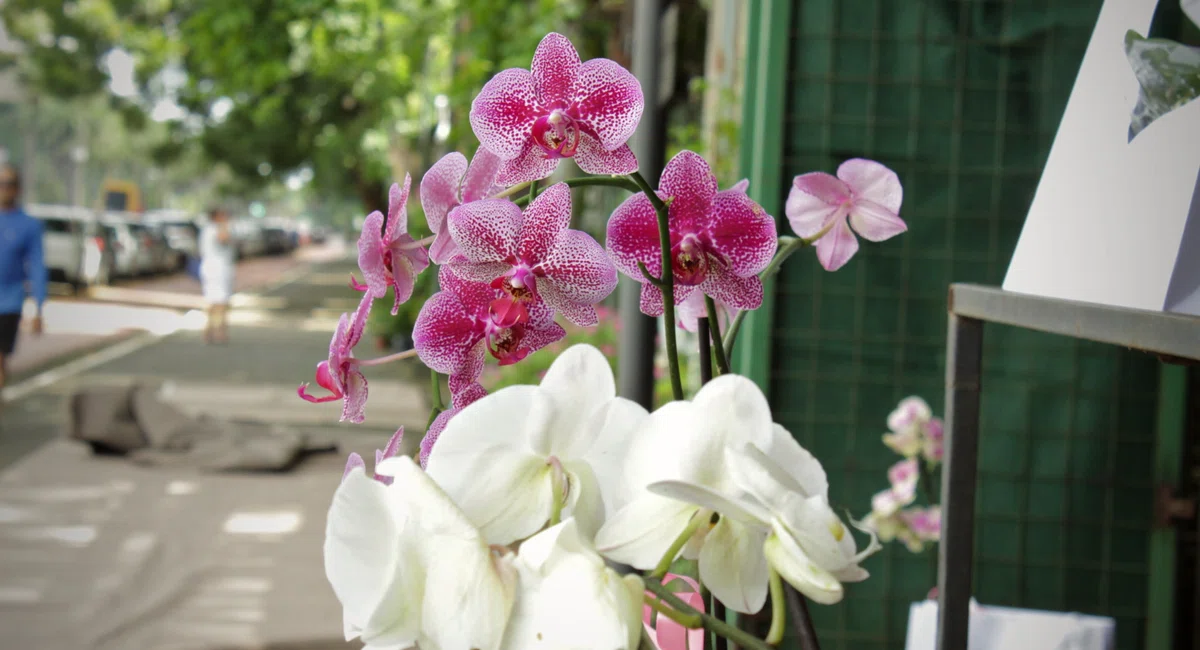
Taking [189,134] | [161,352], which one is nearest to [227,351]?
[161,352]

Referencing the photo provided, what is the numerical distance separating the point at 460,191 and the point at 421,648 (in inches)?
13.8

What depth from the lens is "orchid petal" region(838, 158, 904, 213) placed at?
928mm

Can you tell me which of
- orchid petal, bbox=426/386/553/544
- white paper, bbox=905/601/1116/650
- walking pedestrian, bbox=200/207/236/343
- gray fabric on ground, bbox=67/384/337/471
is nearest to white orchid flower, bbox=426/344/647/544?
orchid petal, bbox=426/386/553/544

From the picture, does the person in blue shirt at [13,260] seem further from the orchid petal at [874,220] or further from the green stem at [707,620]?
the green stem at [707,620]

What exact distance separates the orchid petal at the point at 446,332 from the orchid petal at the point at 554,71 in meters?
0.14

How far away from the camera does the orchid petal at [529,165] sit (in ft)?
2.52

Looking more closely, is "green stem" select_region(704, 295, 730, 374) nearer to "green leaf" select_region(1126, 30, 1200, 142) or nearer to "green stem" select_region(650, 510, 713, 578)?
"green stem" select_region(650, 510, 713, 578)

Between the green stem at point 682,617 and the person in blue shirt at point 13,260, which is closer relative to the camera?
the green stem at point 682,617

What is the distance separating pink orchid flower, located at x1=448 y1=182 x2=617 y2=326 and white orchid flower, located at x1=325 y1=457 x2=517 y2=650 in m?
0.17

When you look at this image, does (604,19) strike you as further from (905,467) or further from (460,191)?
(460,191)

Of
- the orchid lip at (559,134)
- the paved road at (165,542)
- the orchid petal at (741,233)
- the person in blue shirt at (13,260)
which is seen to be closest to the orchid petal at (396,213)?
the orchid lip at (559,134)

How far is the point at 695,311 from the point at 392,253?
0.25 m

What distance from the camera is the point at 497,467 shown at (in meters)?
0.59

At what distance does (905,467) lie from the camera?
288cm
